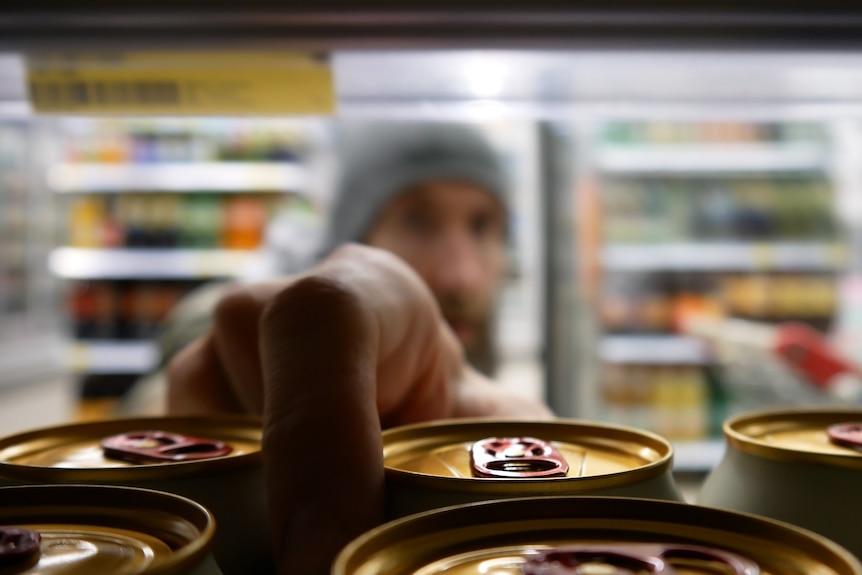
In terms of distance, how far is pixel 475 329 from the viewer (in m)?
2.30

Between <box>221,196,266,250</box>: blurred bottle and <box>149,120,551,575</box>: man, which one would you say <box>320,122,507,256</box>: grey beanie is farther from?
<box>221,196,266,250</box>: blurred bottle

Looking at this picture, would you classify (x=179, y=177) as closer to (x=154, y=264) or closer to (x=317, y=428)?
(x=154, y=264)

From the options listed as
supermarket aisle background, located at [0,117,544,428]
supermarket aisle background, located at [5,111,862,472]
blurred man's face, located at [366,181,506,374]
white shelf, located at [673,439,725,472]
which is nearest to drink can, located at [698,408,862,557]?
blurred man's face, located at [366,181,506,374]

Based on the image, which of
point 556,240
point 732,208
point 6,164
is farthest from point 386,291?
point 6,164

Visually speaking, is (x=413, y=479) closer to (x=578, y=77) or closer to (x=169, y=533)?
(x=169, y=533)

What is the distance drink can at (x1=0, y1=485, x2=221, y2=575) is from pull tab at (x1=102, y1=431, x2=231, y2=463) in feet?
0.37

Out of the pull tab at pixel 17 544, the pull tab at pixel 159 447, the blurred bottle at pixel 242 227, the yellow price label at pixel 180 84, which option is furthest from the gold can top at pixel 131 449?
the blurred bottle at pixel 242 227

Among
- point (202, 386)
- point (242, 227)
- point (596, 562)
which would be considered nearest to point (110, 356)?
point (242, 227)

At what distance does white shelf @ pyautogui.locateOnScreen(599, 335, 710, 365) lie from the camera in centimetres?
479

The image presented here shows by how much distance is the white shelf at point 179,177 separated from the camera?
5.71m

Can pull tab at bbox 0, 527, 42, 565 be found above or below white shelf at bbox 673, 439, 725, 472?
above

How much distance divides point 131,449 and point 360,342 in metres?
0.22

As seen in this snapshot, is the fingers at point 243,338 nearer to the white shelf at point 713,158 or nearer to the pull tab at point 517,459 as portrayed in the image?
the pull tab at point 517,459

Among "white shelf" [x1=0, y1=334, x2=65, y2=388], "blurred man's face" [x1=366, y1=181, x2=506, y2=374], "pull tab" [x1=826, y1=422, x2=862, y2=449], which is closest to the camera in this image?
"pull tab" [x1=826, y1=422, x2=862, y2=449]
